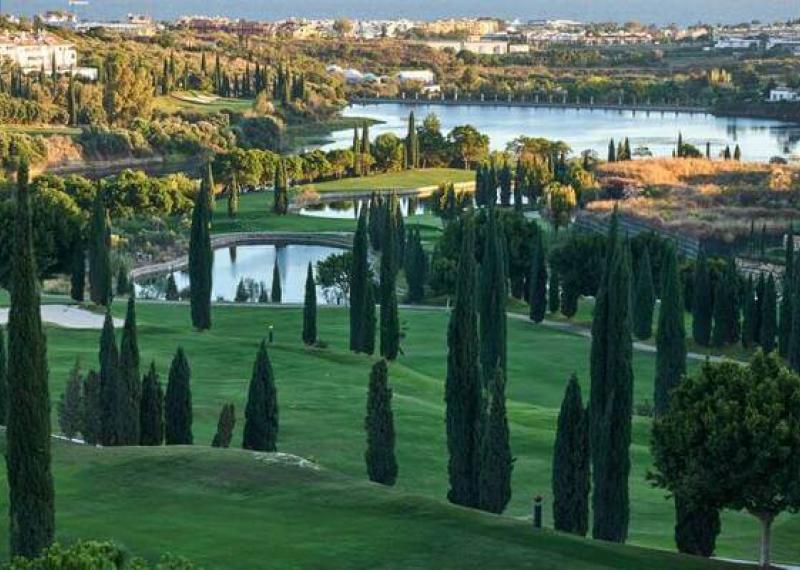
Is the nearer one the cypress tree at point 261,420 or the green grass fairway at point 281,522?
the green grass fairway at point 281,522

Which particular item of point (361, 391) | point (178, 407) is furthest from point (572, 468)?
point (361, 391)

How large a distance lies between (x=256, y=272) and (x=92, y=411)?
51.8 metres

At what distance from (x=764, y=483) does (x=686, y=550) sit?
2.93 meters

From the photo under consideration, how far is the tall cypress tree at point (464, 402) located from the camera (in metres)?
34.2

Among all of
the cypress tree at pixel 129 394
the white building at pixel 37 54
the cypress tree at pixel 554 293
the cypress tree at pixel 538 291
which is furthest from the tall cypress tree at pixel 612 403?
the white building at pixel 37 54

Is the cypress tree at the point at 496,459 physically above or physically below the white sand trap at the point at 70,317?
above

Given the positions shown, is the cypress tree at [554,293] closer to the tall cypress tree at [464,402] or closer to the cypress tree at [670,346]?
the cypress tree at [670,346]

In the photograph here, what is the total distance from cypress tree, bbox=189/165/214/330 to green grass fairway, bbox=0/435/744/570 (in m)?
30.0

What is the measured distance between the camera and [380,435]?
35.2m

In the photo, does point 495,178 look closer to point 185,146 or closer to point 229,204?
point 229,204

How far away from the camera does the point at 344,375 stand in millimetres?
51031

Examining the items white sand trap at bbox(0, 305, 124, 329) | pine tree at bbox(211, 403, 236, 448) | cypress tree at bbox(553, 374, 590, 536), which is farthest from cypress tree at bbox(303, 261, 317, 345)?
cypress tree at bbox(553, 374, 590, 536)

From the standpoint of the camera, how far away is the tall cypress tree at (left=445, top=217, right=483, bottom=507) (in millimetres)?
34188

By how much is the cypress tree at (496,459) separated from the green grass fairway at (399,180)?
9263 cm
